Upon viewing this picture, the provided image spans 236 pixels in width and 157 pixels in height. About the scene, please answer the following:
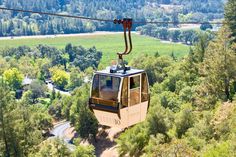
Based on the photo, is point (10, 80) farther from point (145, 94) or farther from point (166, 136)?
point (145, 94)

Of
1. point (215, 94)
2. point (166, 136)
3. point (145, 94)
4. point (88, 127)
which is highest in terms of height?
point (145, 94)

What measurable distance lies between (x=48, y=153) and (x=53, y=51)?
386ft

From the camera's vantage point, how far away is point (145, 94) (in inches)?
757

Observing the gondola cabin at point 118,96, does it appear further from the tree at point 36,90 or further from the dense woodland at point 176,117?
the tree at point 36,90

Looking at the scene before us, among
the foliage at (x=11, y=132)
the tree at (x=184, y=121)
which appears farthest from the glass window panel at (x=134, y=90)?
the foliage at (x=11, y=132)

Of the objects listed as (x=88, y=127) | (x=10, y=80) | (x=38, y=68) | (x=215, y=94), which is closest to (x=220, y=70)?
(x=215, y=94)

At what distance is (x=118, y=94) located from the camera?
57.5 feet

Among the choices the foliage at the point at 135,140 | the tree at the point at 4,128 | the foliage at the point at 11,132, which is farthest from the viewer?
the foliage at the point at 135,140

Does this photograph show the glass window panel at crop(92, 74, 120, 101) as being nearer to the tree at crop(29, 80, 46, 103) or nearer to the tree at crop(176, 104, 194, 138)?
the tree at crop(176, 104, 194, 138)

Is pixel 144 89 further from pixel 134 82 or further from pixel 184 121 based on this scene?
pixel 184 121

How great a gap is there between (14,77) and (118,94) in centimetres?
10711

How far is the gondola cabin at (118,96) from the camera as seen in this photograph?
57.3 ft

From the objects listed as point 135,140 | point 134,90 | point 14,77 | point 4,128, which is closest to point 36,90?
point 14,77

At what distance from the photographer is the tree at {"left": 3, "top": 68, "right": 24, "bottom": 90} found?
119812mm
